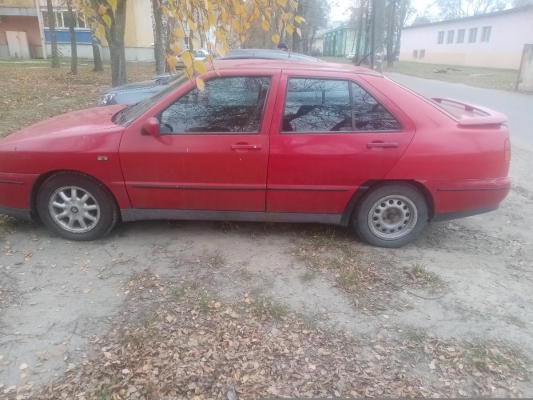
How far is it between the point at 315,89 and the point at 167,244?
196 cm

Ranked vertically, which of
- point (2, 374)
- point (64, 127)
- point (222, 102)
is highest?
point (222, 102)

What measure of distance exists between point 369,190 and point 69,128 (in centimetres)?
281

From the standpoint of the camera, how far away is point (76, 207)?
3.98 m

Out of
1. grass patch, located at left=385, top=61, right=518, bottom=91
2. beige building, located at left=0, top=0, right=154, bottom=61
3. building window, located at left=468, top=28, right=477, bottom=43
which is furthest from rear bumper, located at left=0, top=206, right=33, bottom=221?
building window, located at left=468, top=28, right=477, bottom=43

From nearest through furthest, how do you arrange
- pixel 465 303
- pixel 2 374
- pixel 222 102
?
Result: pixel 2 374
pixel 465 303
pixel 222 102

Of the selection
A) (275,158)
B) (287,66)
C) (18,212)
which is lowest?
(18,212)

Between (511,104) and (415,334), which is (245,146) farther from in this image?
(511,104)

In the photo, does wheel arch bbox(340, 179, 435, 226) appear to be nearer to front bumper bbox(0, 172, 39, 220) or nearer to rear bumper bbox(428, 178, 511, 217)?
rear bumper bbox(428, 178, 511, 217)

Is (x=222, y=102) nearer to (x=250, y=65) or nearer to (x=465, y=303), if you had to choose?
(x=250, y=65)

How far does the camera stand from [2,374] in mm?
2527

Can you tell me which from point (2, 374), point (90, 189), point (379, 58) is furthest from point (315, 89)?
point (379, 58)

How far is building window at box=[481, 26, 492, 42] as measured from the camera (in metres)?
38.3

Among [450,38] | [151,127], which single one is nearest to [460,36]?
[450,38]

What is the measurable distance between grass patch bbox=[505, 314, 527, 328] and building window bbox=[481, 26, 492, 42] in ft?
137
